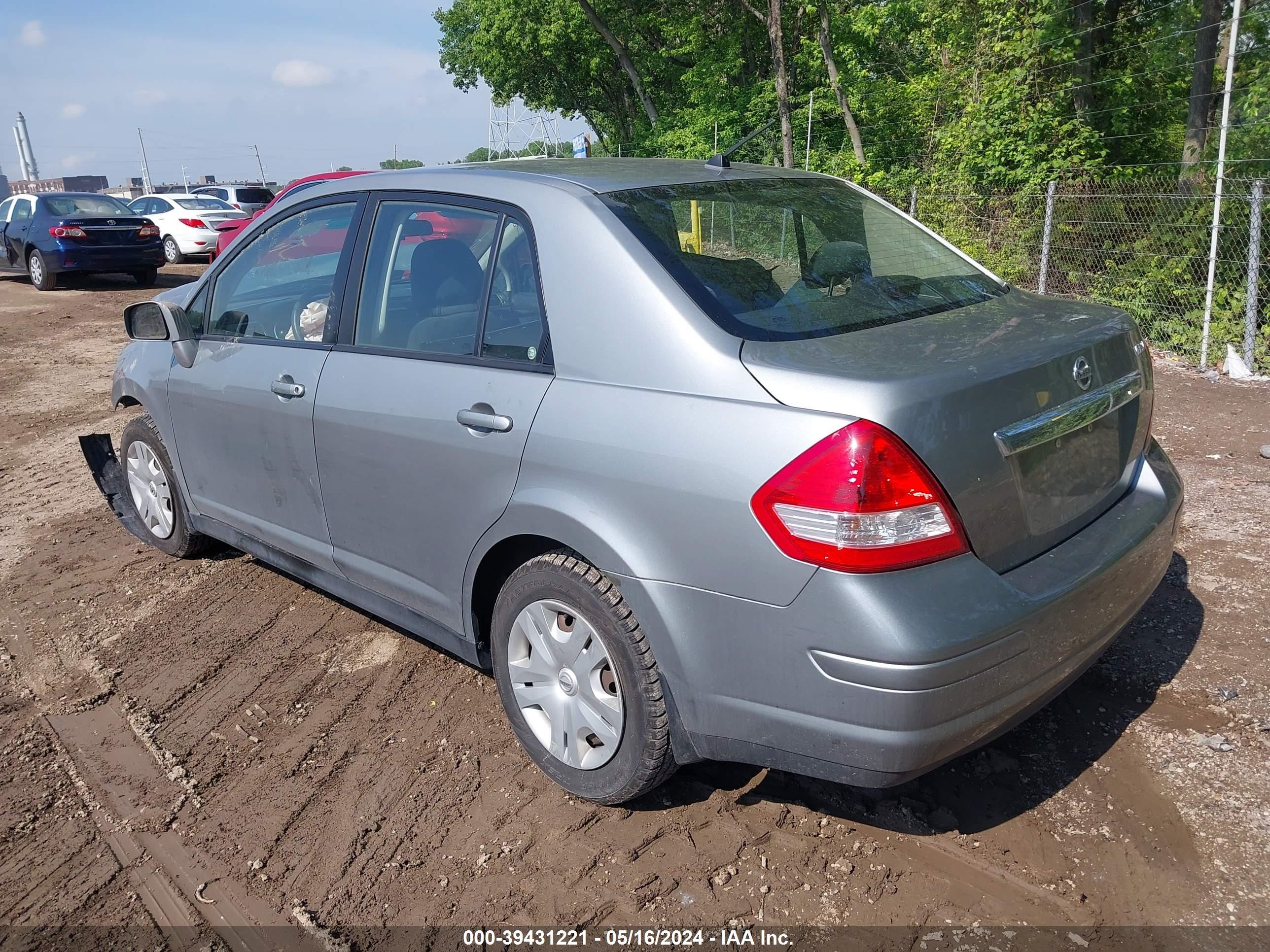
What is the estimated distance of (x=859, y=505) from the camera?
7.16 ft

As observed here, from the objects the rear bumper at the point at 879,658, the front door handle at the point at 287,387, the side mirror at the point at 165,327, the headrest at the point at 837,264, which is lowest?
the rear bumper at the point at 879,658

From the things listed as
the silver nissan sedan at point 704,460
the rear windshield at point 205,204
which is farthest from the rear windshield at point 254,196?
the silver nissan sedan at point 704,460

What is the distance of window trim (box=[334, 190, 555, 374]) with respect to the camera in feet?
9.39

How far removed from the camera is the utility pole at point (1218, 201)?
8.30 meters

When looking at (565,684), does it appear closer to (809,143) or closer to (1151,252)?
(1151,252)

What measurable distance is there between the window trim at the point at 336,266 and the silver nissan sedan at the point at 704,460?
0.02 m

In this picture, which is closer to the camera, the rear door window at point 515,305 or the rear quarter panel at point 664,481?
the rear quarter panel at point 664,481

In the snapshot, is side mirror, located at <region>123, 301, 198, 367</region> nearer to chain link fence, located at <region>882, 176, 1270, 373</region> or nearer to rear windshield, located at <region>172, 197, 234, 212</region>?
chain link fence, located at <region>882, 176, 1270, 373</region>

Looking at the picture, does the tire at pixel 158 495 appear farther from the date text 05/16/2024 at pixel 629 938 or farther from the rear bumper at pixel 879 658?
the rear bumper at pixel 879 658

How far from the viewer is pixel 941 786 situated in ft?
9.66

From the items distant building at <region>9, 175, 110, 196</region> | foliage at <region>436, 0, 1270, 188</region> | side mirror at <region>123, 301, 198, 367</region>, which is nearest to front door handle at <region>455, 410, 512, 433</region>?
side mirror at <region>123, 301, 198, 367</region>

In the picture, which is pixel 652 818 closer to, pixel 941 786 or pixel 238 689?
pixel 941 786

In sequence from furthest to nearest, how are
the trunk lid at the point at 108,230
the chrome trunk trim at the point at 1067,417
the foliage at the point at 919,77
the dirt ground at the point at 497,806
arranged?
the trunk lid at the point at 108,230
the foliage at the point at 919,77
the dirt ground at the point at 497,806
the chrome trunk trim at the point at 1067,417

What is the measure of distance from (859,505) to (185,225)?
21.0 metres
